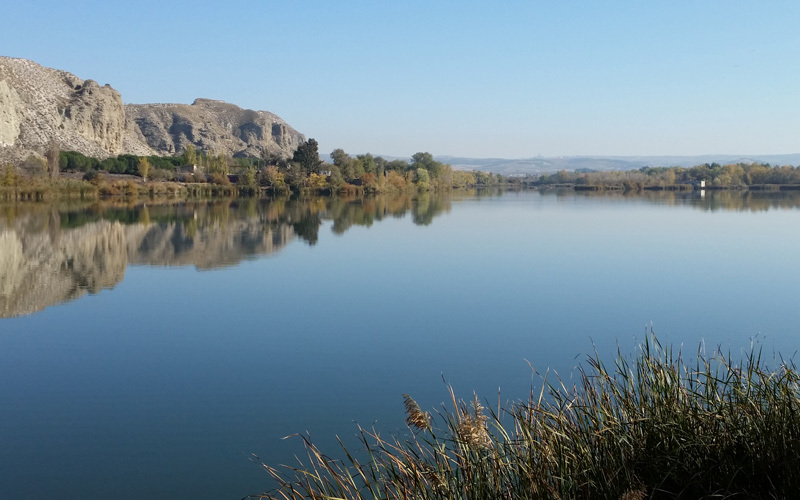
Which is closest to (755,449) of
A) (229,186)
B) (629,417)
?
(629,417)

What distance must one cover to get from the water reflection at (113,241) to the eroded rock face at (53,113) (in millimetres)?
35400

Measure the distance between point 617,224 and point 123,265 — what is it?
2177 cm

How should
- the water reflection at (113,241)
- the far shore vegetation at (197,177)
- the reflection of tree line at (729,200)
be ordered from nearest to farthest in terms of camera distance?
the water reflection at (113,241), the reflection of tree line at (729,200), the far shore vegetation at (197,177)

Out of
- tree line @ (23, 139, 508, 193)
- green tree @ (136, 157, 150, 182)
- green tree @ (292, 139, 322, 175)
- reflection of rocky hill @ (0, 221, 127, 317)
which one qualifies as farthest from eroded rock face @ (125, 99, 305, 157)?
reflection of rocky hill @ (0, 221, 127, 317)

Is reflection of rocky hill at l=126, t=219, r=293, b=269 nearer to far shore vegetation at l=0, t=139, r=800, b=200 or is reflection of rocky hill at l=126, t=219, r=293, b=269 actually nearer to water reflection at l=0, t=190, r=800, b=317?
water reflection at l=0, t=190, r=800, b=317

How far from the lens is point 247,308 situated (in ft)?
41.4

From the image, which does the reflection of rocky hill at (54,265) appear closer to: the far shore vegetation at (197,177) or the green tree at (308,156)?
the far shore vegetation at (197,177)

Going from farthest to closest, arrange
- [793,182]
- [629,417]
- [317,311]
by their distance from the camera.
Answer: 1. [793,182]
2. [317,311]
3. [629,417]

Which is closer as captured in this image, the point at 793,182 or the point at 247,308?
the point at 247,308

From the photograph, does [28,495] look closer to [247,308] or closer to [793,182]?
[247,308]

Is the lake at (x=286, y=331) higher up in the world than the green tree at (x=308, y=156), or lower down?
lower down

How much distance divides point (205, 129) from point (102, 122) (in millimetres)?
41183

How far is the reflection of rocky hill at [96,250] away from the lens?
14617mm

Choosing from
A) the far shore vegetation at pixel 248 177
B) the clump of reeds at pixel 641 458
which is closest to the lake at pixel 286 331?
A: the clump of reeds at pixel 641 458
